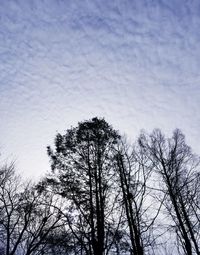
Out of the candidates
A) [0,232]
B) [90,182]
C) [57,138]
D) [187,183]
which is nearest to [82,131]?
[57,138]

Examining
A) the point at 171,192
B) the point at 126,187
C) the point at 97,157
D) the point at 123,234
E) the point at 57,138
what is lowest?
the point at 123,234

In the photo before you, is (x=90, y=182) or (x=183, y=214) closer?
(x=90, y=182)

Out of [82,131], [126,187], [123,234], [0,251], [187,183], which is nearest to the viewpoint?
[126,187]

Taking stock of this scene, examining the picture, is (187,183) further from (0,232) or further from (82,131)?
(0,232)

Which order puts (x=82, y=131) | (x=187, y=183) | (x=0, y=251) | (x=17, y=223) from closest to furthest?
(x=82, y=131) < (x=187, y=183) < (x=17, y=223) < (x=0, y=251)

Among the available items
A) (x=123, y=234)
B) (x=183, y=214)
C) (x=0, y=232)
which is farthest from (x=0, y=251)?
(x=183, y=214)

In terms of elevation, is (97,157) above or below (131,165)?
above

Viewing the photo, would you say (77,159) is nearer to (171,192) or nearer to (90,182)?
(90,182)

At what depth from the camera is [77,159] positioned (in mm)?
12133

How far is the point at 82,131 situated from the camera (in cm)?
1276

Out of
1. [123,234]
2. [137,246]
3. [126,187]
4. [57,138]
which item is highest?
[57,138]

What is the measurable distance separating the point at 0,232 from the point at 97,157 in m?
10.9

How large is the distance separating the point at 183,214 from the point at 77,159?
8510mm

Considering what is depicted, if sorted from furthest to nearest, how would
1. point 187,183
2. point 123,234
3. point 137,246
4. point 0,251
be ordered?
point 0,251 < point 187,183 < point 123,234 < point 137,246
